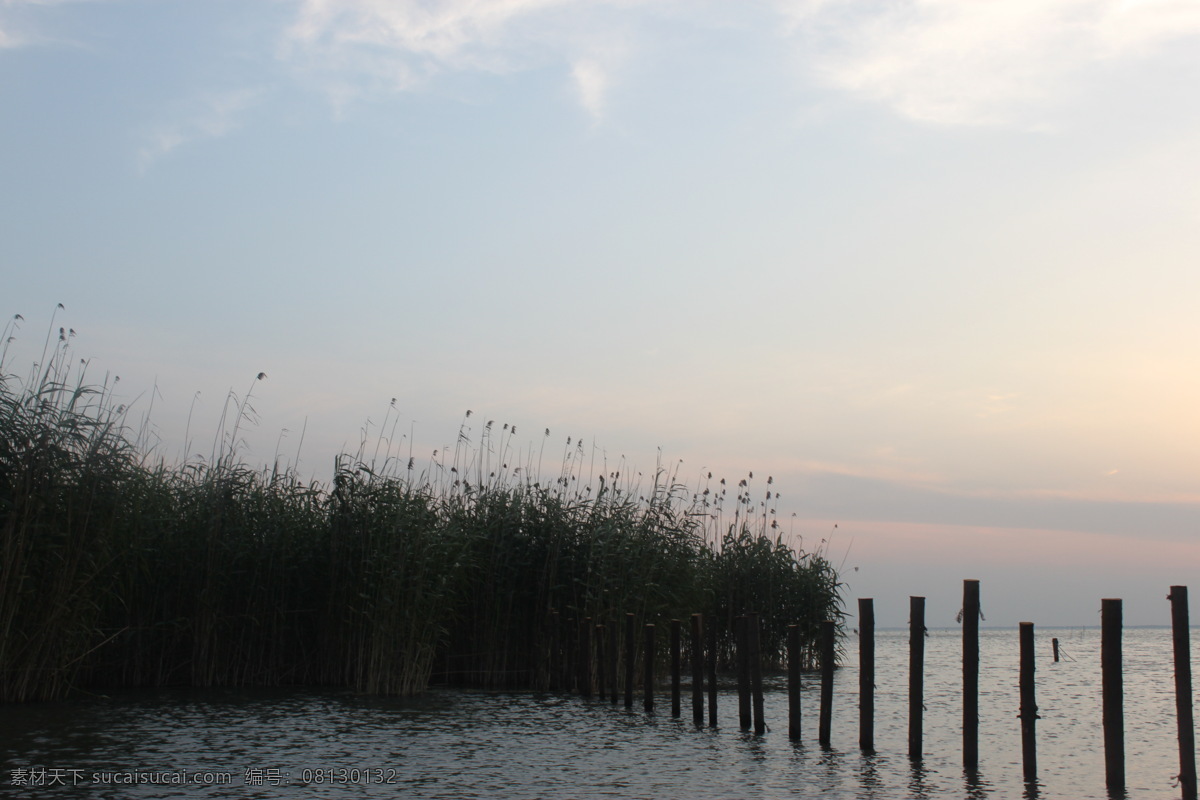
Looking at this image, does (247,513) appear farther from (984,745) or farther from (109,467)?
(984,745)

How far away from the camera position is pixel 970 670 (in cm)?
1185

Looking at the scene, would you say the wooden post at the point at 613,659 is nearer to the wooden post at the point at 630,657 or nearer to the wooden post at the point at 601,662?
the wooden post at the point at 601,662

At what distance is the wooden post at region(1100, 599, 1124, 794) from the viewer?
10516 millimetres

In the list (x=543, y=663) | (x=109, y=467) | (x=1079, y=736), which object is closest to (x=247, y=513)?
(x=109, y=467)

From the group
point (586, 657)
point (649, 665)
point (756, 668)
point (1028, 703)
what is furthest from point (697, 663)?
→ point (1028, 703)

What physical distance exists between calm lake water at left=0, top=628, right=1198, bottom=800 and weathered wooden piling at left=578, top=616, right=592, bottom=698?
1.19 feet

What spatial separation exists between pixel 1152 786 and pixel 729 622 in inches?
531

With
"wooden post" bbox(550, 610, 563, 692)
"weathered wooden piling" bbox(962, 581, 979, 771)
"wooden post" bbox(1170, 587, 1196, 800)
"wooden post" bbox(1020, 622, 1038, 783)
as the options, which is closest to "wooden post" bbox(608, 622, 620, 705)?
"wooden post" bbox(550, 610, 563, 692)

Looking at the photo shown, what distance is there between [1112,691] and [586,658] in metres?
9.96

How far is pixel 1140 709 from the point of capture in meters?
22.1

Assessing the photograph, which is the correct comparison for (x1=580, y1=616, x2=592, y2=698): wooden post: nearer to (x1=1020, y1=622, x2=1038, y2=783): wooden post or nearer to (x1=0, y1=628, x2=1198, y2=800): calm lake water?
(x1=0, y1=628, x2=1198, y2=800): calm lake water

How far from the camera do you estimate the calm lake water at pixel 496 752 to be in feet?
36.1

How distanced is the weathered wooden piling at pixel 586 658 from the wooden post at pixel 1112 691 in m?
9.43

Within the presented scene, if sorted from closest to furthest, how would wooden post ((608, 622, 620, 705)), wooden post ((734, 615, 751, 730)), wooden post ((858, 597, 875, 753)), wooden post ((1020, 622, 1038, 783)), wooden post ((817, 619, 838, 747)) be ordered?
wooden post ((1020, 622, 1038, 783))
wooden post ((858, 597, 875, 753))
wooden post ((817, 619, 838, 747))
wooden post ((734, 615, 751, 730))
wooden post ((608, 622, 620, 705))
